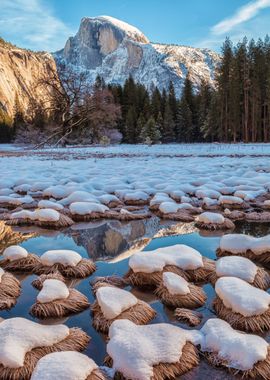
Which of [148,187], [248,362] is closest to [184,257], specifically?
[248,362]

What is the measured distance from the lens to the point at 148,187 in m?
7.81

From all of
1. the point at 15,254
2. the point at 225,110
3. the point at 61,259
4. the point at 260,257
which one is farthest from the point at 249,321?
the point at 225,110

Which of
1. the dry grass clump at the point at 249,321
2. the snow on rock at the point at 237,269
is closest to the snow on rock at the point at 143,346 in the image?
the dry grass clump at the point at 249,321

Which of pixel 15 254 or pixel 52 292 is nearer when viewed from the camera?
pixel 52 292

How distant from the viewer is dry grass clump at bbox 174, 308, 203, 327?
2.41 m

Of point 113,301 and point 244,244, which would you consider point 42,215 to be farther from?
point 113,301

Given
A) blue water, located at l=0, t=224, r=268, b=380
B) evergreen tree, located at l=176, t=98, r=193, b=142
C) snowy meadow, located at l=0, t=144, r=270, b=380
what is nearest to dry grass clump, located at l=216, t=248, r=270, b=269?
snowy meadow, located at l=0, t=144, r=270, b=380

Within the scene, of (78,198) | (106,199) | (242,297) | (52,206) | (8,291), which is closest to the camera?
(242,297)

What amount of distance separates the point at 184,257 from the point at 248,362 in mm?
1412

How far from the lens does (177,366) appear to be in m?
1.92

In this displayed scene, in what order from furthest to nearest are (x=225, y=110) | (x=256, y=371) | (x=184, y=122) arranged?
(x=184, y=122)
(x=225, y=110)
(x=256, y=371)

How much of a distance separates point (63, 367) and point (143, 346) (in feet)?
1.39

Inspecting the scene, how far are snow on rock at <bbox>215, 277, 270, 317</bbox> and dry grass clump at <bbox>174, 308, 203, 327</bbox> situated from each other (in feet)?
0.68

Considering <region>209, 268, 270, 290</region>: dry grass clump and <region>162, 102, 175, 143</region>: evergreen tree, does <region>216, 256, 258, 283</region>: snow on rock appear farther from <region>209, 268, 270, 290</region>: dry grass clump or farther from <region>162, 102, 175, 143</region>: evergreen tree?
<region>162, 102, 175, 143</region>: evergreen tree
